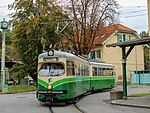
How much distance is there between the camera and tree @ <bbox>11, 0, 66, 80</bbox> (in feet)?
121

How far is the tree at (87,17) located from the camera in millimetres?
37562

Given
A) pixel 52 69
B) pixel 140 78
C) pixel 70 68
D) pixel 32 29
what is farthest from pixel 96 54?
pixel 52 69

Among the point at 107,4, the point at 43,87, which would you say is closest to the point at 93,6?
the point at 107,4

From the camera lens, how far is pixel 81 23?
37.9 m

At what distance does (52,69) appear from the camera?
1591cm

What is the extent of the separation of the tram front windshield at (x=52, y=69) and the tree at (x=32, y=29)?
2062 centimetres

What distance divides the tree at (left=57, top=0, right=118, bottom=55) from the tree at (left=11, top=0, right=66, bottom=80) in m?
1.74

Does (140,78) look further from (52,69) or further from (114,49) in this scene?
(52,69)

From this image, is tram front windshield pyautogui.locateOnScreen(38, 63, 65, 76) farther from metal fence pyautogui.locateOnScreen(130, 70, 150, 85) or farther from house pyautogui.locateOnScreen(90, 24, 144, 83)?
house pyautogui.locateOnScreen(90, 24, 144, 83)

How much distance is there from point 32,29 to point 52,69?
2163 cm

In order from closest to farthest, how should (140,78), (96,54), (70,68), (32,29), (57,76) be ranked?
(57,76)
(70,68)
(32,29)
(140,78)
(96,54)

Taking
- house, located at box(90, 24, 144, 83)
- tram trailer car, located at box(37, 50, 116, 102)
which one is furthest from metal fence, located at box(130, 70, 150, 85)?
tram trailer car, located at box(37, 50, 116, 102)

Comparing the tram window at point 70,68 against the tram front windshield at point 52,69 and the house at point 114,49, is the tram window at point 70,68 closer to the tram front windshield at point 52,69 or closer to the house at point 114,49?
the tram front windshield at point 52,69

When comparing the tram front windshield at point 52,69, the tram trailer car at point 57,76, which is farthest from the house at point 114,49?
the tram front windshield at point 52,69
